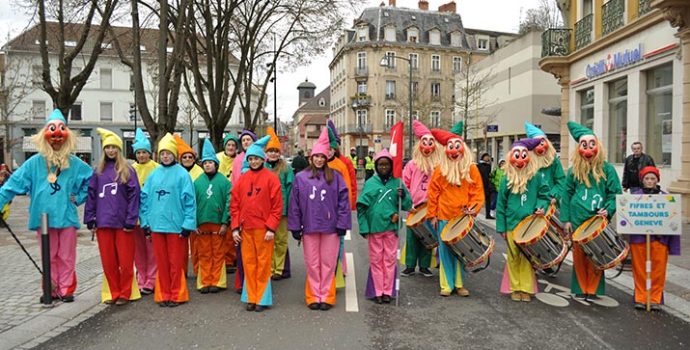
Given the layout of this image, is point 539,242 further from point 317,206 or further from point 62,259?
point 62,259

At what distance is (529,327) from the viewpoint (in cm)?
571

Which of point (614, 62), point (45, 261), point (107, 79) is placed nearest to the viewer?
point (45, 261)

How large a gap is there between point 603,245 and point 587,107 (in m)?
14.9

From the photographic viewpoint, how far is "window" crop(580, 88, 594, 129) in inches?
764

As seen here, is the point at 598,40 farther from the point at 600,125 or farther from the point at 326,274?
the point at 326,274

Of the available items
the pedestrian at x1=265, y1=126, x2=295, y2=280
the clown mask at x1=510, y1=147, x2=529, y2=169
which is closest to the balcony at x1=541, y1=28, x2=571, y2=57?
the clown mask at x1=510, y1=147, x2=529, y2=169

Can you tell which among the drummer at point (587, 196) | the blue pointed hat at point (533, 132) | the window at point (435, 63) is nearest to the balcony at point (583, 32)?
the blue pointed hat at point (533, 132)

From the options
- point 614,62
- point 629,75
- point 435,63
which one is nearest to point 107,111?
point 435,63

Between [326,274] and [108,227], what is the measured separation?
2.51m

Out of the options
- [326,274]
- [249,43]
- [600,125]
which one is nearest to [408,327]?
[326,274]

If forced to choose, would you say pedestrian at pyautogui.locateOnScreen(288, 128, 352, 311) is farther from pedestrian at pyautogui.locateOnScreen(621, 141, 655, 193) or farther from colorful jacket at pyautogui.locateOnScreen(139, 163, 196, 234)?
pedestrian at pyautogui.locateOnScreen(621, 141, 655, 193)

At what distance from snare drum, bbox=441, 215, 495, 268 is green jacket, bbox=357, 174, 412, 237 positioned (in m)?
0.67

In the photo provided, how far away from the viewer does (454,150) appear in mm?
6863

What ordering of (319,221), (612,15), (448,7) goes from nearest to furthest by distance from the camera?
(319,221) < (612,15) < (448,7)
